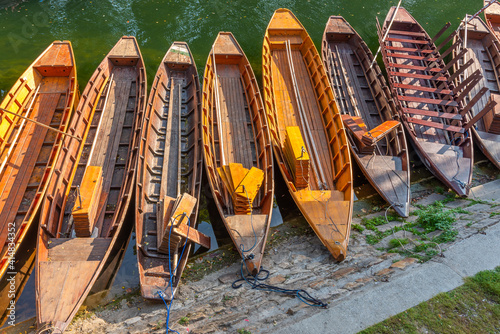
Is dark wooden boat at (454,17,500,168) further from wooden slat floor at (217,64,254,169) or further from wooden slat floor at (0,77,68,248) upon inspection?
wooden slat floor at (0,77,68,248)

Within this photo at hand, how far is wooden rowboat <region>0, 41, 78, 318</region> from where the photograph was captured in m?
9.68

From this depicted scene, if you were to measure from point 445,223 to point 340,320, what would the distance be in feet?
16.5

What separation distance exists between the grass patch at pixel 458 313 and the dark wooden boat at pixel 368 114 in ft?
11.1

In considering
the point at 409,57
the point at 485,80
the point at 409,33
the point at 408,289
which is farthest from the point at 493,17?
the point at 408,289

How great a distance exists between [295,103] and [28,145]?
1035cm

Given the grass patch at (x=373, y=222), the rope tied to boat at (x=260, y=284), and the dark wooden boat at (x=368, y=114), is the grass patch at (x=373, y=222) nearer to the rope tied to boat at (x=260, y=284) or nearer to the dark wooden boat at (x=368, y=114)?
the dark wooden boat at (x=368, y=114)

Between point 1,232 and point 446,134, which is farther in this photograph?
point 446,134

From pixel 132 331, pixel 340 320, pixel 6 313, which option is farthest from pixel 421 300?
pixel 6 313

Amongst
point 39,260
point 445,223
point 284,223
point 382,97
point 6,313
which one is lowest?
point 6,313

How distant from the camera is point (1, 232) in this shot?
9656 millimetres

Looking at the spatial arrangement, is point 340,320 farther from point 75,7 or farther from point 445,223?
point 75,7

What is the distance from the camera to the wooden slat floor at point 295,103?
39.8 feet

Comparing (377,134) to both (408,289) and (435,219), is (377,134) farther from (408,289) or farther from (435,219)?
(408,289)

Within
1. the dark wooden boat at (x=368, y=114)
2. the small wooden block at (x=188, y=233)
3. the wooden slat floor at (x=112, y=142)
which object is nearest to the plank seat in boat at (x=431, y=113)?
the dark wooden boat at (x=368, y=114)
